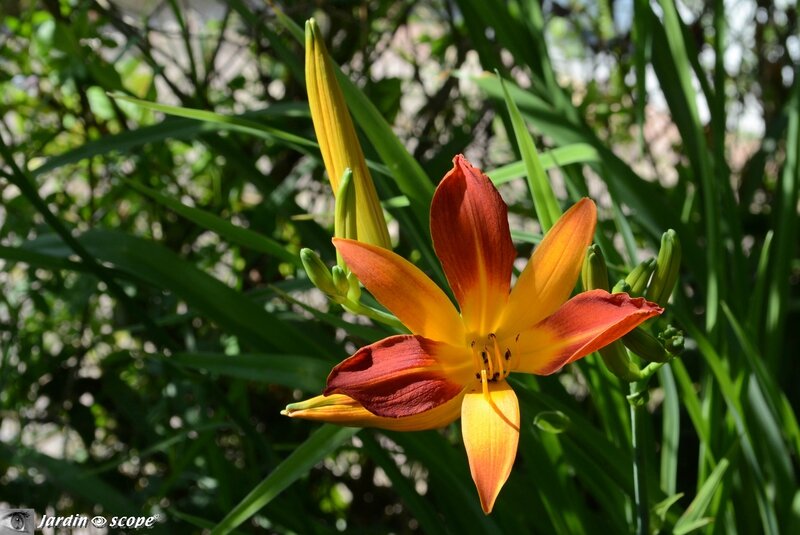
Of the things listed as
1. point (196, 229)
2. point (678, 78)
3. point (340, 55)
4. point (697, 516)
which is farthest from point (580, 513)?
point (340, 55)

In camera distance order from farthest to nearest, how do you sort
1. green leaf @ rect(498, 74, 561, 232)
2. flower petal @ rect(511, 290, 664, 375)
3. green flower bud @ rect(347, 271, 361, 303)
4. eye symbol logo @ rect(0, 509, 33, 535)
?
eye symbol logo @ rect(0, 509, 33, 535), green leaf @ rect(498, 74, 561, 232), green flower bud @ rect(347, 271, 361, 303), flower petal @ rect(511, 290, 664, 375)

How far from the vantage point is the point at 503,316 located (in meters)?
0.43

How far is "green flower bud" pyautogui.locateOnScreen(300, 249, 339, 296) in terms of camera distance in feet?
1.48

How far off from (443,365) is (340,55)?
2.90 ft

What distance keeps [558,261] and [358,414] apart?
0.40 feet

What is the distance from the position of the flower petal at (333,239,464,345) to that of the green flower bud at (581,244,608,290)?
0.07m

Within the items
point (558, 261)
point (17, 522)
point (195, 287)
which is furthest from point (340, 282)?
point (17, 522)

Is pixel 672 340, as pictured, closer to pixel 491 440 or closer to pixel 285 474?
pixel 491 440

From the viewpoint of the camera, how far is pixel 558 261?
1.38 ft

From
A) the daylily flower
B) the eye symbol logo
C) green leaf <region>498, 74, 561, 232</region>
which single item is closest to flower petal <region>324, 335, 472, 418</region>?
the daylily flower

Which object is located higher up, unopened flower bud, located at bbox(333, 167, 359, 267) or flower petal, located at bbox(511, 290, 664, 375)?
unopened flower bud, located at bbox(333, 167, 359, 267)

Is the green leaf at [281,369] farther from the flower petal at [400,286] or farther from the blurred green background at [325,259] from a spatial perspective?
the flower petal at [400,286]

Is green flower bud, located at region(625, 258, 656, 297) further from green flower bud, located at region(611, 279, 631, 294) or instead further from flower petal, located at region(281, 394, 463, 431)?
flower petal, located at region(281, 394, 463, 431)

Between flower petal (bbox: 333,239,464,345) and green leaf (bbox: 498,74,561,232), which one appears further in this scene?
green leaf (bbox: 498,74,561,232)
